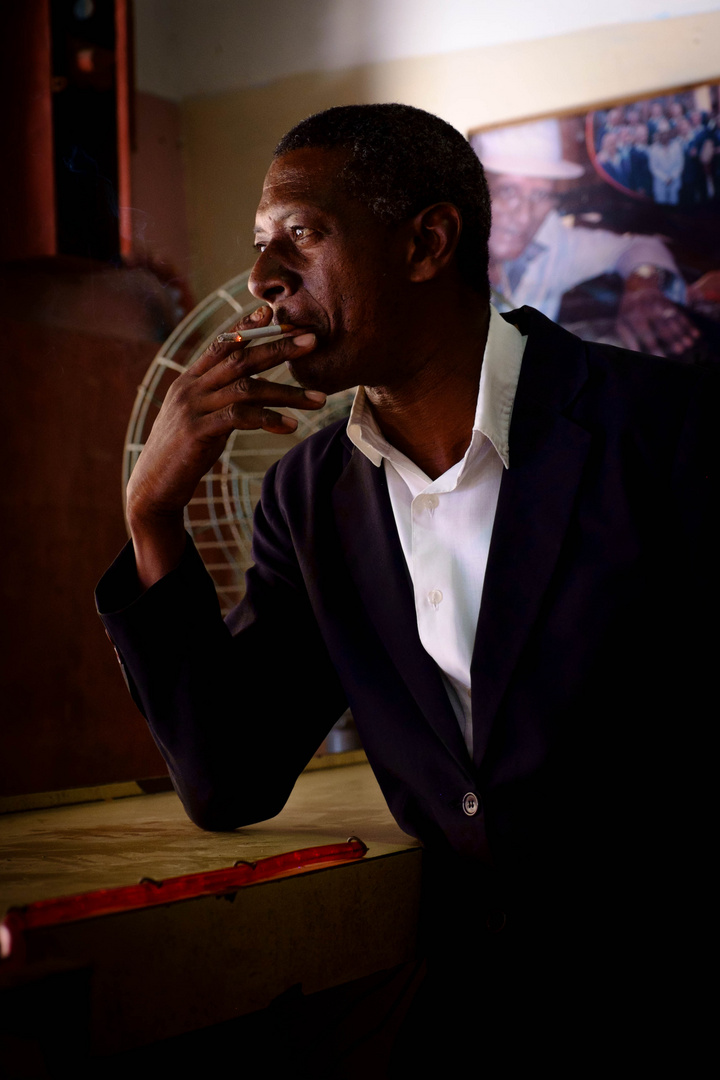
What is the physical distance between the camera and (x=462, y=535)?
47.3 inches

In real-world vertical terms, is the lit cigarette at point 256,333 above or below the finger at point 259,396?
above

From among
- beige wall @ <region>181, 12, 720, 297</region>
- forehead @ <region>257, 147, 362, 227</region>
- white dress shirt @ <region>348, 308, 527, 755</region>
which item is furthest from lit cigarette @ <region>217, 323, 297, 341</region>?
beige wall @ <region>181, 12, 720, 297</region>

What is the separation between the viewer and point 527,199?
2.45m

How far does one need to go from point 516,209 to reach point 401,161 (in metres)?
1.29

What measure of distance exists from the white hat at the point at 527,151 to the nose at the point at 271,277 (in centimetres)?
143

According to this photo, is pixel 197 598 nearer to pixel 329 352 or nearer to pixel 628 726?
pixel 329 352

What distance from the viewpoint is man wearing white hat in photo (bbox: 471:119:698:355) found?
232 centimetres

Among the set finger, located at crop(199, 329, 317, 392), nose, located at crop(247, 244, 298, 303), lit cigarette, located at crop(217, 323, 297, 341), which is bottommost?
finger, located at crop(199, 329, 317, 392)

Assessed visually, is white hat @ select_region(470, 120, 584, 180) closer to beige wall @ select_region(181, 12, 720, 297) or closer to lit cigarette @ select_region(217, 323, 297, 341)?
beige wall @ select_region(181, 12, 720, 297)

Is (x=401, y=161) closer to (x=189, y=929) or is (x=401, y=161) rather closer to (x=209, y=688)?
(x=209, y=688)

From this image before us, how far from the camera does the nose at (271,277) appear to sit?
120cm

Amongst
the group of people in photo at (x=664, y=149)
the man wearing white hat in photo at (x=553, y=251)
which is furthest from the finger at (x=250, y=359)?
the group of people in photo at (x=664, y=149)

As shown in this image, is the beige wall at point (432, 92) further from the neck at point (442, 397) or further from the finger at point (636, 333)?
the neck at point (442, 397)

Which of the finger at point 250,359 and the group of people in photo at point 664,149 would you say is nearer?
the finger at point 250,359
